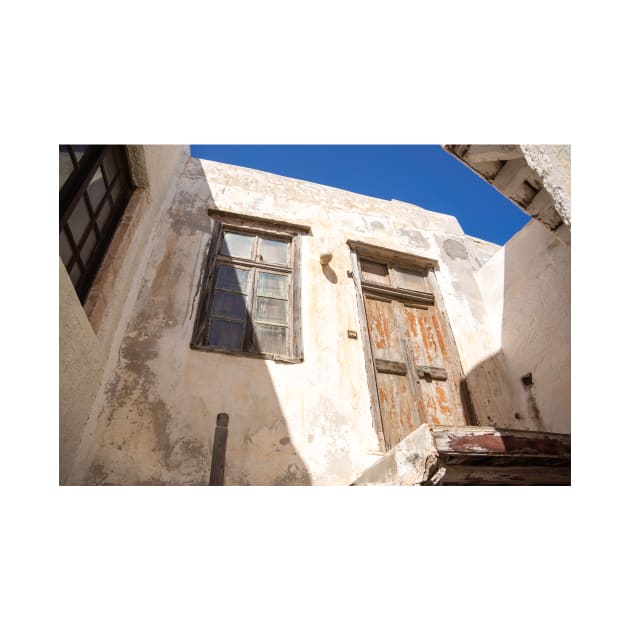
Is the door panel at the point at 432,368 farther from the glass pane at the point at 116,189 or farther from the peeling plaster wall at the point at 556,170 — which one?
the glass pane at the point at 116,189

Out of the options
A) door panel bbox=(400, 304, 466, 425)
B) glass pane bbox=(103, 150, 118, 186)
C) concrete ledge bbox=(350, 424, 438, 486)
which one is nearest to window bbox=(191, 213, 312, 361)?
glass pane bbox=(103, 150, 118, 186)

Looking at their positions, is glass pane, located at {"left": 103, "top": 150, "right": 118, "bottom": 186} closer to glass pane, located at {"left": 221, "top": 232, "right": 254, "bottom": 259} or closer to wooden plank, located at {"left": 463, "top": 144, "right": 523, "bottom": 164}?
glass pane, located at {"left": 221, "top": 232, "right": 254, "bottom": 259}

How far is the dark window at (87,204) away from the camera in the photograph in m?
2.84

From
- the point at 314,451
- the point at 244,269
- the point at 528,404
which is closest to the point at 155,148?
the point at 244,269

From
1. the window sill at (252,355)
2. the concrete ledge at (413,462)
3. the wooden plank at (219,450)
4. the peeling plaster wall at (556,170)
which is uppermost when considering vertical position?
the window sill at (252,355)

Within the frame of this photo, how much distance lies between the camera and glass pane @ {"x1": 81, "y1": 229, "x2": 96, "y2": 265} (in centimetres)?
326

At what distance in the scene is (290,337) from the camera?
4.50 m

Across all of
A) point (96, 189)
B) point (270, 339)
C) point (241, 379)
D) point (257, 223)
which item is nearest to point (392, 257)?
point (257, 223)

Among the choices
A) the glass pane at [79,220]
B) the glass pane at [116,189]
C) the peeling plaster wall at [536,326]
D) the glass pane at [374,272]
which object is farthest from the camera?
the glass pane at [374,272]

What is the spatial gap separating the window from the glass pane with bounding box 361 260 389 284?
1035 mm

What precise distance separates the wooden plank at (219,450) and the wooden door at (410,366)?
1658 millimetres

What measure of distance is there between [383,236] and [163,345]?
3652 millimetres

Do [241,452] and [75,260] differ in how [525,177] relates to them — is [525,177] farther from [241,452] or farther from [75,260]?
[75,260]

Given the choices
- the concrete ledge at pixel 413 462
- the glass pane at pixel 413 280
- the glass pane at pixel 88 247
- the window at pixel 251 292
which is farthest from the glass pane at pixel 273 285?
the concrete ledge at pixel 413 462
